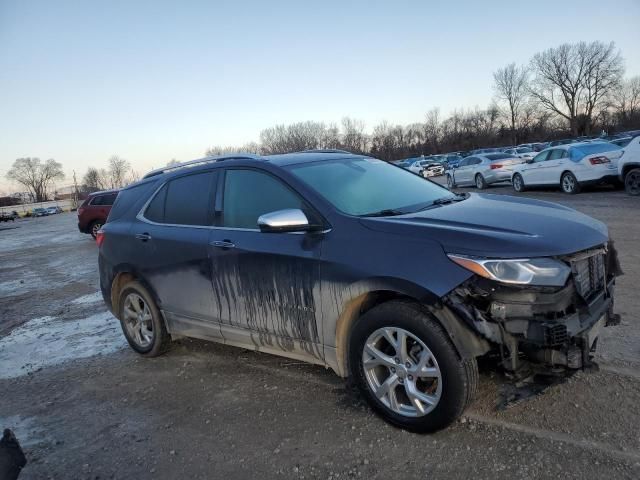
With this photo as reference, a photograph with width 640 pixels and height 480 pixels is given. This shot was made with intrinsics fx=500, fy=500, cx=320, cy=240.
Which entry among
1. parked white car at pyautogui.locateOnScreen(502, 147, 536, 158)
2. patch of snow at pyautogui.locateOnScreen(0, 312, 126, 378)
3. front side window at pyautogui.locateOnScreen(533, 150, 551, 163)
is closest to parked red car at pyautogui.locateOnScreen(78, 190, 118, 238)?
patch of snow at pyautogui.locateOnScreen(0, 312, 126, 378)

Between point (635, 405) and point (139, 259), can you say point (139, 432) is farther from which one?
point (635, 405)

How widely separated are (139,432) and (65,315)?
14.3ft

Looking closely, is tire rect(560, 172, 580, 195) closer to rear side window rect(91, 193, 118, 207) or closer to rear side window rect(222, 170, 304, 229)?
rear side window rect(222, 170, 304, 229)

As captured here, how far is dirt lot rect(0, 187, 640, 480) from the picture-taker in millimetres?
2812

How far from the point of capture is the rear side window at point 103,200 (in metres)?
19.2

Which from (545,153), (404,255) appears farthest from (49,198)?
(404,255)

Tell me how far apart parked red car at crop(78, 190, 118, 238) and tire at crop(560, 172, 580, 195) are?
15.7 m

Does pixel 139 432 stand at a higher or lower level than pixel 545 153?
lower

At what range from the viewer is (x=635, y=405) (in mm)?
3129

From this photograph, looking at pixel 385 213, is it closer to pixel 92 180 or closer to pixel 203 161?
pixel 203 161

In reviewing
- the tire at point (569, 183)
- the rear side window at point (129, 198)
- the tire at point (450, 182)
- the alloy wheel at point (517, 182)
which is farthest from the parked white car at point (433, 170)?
the rear side window at point (129, 198)

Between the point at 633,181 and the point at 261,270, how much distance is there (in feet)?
42.3

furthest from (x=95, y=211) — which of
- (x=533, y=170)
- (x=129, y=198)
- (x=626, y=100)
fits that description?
(x=626, y=100)

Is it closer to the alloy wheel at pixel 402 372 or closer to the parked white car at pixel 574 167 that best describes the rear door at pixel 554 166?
the parked white car at pixel 574 167
